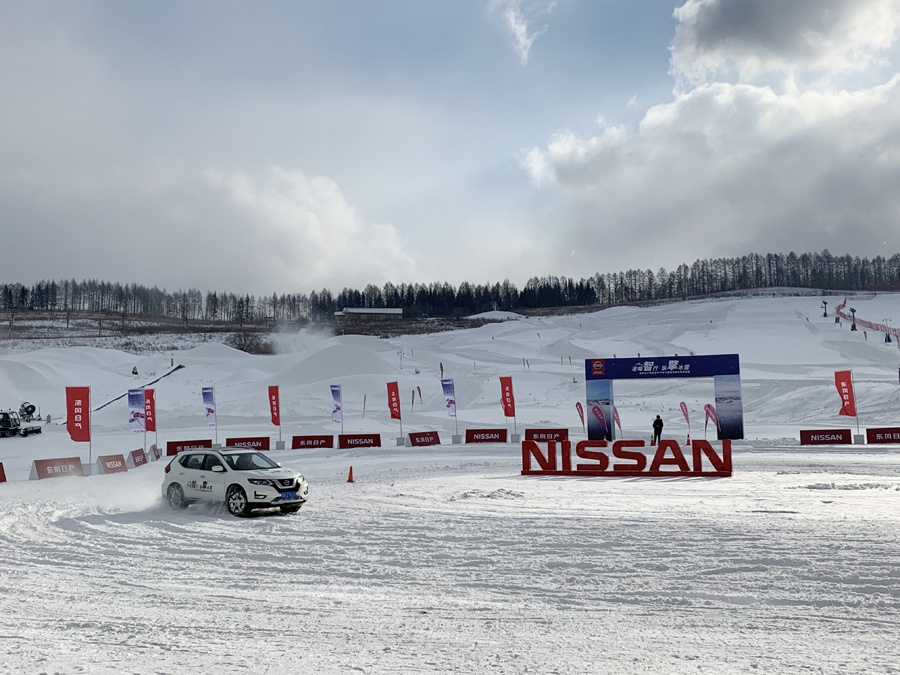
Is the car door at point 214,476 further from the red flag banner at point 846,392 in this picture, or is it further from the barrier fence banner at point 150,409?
the red flag banner at point 846,392

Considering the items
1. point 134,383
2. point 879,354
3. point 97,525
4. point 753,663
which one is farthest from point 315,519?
point 879,354

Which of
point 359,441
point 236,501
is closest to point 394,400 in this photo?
point 359,441

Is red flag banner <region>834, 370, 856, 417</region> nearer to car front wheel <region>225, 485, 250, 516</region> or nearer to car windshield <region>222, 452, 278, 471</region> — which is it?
car windshield <region>222, 452, 278, 471</region>

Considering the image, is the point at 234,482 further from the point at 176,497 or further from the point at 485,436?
the point at 485,436

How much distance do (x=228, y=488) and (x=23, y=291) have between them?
173559 millimetres

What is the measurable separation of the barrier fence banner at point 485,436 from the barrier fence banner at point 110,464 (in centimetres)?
1708

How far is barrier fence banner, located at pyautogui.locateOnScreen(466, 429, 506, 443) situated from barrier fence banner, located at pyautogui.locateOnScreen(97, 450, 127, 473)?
1708 centimetres

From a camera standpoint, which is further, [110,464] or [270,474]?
[110,464]

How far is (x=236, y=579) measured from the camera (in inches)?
364

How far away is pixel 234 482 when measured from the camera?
1509 centimetres

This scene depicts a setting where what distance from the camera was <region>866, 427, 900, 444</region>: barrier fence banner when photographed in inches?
1271

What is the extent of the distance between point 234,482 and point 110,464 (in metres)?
17.0

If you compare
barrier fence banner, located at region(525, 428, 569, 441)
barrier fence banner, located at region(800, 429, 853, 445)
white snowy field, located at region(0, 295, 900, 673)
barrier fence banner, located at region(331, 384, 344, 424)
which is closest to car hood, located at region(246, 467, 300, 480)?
white snowy field, located at region(0, 295, 900, 673)

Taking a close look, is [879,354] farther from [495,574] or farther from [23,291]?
[23,291]
